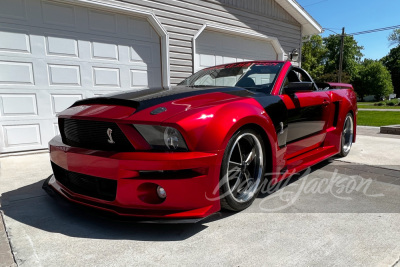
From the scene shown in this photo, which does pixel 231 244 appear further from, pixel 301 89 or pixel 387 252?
pixel 301 89

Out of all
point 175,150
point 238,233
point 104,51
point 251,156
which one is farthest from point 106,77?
point 238,233

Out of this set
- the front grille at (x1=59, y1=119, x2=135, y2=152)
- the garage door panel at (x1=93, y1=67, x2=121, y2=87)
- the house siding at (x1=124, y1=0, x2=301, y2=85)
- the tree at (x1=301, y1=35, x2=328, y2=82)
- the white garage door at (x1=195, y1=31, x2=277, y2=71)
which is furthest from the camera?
the tree at (x1=301, y1=35, x2=328, y2=82)

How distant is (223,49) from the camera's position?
23.2 ft

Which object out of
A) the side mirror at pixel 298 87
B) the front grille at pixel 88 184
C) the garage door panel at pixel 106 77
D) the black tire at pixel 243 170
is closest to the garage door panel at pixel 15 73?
the garage door panel at pixel 106 77

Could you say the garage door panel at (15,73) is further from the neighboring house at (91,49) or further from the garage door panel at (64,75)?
the garage door panel at (64,75)

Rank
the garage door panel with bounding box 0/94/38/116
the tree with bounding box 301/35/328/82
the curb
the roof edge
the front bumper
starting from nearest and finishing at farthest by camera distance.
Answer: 1. the curb
2. the front bumper
3. the garage door panel with bounding box 0/94/38/116
4. the roof edge
5. the tree with bounding box 301/35/328/82

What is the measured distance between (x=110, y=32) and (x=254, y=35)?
4.15 metres

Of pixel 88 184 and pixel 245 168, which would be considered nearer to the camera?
pixel 88 184

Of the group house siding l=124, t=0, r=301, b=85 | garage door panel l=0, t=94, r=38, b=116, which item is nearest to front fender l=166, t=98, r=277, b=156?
garage door panel l=0, t=94, r=38, b=116

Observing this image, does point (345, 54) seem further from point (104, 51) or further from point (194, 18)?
point (104, 51)

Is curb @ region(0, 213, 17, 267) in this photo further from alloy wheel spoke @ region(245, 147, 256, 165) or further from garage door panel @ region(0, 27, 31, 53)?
garage door panel @ region(0, 27, 31, 53)

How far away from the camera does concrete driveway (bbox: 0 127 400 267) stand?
1647mm

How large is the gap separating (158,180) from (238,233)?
674 millimetres

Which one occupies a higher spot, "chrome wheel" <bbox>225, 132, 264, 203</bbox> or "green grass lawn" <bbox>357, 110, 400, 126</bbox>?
"chrome wheel" <bbox>225, 132, 264, 203</bbox>
